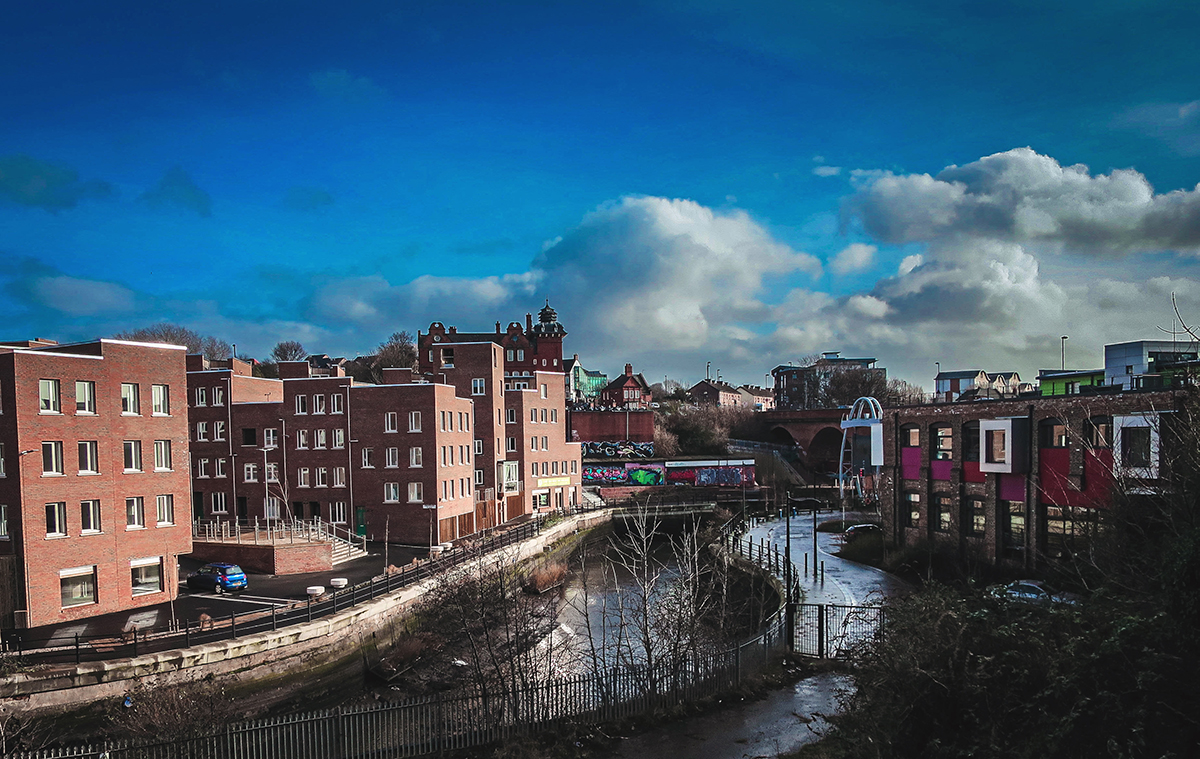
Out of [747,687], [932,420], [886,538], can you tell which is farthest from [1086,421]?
[747,687]

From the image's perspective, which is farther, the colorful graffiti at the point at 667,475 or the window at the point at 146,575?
the colorful graffiti at the point at 667,475

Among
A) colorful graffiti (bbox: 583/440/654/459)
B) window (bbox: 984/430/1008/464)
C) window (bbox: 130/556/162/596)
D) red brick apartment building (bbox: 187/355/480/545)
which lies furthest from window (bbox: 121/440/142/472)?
colorful graffiti (bbox: 583/440/654/459)

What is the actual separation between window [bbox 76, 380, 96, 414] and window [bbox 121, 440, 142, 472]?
6.22 ft

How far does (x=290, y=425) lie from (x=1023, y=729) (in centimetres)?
4100

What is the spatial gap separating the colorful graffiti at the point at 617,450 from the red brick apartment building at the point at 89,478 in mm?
51294

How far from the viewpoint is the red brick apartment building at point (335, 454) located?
1598 inches

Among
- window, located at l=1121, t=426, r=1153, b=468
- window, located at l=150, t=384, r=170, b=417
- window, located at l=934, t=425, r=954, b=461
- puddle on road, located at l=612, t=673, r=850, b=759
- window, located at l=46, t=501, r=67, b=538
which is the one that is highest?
window, located at l=150, t=384, r=170, b=417

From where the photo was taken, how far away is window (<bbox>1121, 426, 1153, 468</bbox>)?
79.4 feet

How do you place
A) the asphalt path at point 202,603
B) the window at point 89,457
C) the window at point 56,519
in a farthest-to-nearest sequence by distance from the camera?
the window at point 89,457 < the window at point 56,519 < the asphalt path at point 202,603

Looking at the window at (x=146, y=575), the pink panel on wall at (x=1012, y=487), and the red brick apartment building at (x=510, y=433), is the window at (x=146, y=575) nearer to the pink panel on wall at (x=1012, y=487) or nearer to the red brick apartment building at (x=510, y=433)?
the red brick apartment building at (x=510, y=433)

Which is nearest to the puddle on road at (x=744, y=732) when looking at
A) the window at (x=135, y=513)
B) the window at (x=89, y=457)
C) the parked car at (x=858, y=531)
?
the window at (x=135, y=513)

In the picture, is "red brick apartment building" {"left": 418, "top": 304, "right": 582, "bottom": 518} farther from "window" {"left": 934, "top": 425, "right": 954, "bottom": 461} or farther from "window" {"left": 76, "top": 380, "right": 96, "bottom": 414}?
"window" {"left": 934, "top": 425, "right": 954, "bottom": 461}

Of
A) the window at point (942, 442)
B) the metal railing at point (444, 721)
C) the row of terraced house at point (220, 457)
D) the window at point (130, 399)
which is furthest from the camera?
the window at point (942, 442)

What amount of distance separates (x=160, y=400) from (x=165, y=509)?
178 inches
